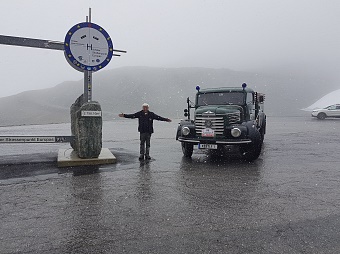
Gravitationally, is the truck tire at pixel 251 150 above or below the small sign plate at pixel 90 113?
below

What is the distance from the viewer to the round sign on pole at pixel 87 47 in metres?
8.05

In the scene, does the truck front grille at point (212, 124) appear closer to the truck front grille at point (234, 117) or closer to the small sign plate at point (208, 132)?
the small sign plate at point (208, 132)

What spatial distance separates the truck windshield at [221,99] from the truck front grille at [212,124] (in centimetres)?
128

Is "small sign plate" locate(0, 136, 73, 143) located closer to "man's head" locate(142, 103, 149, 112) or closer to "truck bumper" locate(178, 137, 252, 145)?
"man's head" locate(142, 103, 149, 112)

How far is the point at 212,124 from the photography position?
8383 mm

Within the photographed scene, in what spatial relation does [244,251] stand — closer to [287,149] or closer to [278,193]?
[278,193]

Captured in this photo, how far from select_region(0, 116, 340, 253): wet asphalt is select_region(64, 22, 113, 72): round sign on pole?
10.2 feet

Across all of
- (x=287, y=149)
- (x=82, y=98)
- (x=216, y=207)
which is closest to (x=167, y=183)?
(x=216, y=207)

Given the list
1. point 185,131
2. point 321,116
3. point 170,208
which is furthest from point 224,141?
point 321,116

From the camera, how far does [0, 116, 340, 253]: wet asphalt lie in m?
3.23

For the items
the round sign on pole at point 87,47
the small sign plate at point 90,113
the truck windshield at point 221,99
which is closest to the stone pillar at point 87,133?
the small sign plate at point 90,113

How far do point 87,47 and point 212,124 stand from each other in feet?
14.5

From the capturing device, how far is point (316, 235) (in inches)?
135

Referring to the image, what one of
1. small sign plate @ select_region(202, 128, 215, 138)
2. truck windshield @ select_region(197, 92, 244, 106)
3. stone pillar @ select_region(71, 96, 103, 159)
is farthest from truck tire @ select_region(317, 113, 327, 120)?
stone pillar @ select_region(71, 96, 103, 159)
